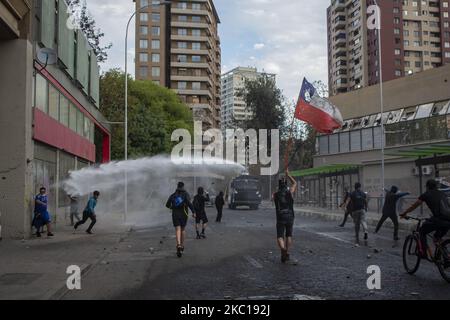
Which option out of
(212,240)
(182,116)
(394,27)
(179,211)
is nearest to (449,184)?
(212,240)

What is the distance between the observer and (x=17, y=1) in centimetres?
1548

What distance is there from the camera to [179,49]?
92375mm

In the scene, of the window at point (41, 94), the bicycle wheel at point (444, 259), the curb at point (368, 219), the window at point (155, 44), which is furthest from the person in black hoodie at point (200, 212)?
the window at point (155, 44)

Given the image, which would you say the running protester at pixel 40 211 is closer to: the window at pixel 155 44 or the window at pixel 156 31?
the window at pixel 155 44

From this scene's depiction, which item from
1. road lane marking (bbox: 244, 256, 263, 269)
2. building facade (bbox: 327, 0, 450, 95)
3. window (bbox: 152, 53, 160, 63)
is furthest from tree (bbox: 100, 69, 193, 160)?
building facade (bbox: 327, 0, 450, 95)

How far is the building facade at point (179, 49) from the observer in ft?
297

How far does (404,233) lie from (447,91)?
16369 mm

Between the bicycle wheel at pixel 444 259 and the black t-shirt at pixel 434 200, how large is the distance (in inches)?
22.9

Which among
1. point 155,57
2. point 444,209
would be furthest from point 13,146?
point 155,57

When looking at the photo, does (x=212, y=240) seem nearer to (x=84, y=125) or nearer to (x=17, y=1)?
(x=17, y=1)

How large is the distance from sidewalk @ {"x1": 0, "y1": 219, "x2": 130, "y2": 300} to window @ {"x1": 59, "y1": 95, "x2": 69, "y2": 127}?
16.9ft

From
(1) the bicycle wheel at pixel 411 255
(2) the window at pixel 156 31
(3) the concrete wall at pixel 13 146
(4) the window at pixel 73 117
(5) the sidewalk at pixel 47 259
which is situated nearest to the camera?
(5) the sidewalk at pixel 47 259

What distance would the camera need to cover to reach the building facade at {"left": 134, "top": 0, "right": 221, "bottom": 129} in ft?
297

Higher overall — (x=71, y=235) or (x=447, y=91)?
(x=447, y=91)
